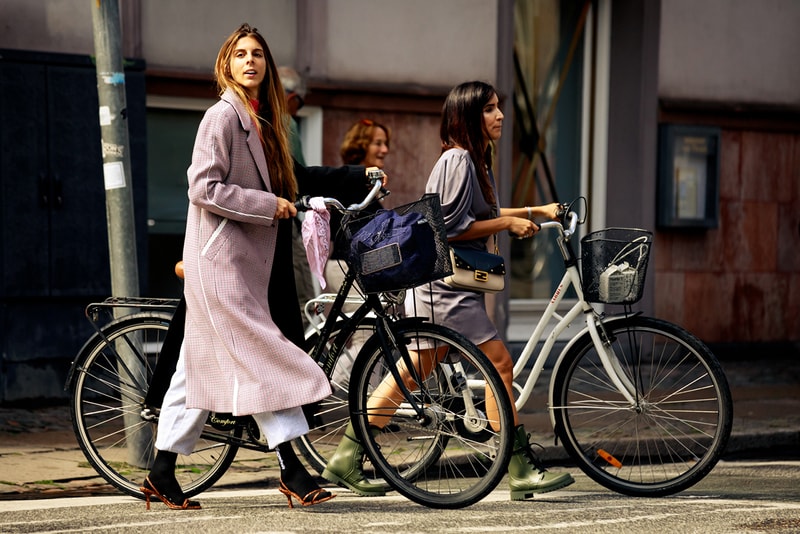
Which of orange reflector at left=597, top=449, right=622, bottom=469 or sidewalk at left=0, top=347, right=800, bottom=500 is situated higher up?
orange reflector at left=597, top=449, right=622, bottom=469

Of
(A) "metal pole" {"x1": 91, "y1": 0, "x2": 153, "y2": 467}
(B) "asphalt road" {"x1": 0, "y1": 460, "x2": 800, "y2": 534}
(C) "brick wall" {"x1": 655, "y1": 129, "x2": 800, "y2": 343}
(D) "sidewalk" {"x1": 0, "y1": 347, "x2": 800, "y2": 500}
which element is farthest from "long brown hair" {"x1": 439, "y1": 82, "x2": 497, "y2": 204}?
(C) "brick wall" {"x1": 655, "y1": 129, "x2": 800, "y2": 343}

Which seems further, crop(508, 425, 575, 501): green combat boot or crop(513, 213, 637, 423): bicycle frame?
crop(513, 213, 637, 423): bicycle frame

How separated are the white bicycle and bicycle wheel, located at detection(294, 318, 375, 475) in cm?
91

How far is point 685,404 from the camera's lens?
18.6 ft

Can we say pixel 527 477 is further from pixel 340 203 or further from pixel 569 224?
pixel 340 203

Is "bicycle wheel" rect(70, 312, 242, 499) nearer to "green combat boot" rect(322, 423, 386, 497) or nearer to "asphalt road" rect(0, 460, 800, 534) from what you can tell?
"asphalt road" rect(0, 460, 800, 534)

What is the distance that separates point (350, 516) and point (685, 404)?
5.27ft

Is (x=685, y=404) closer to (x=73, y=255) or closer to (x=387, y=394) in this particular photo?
(x=387, y=394)

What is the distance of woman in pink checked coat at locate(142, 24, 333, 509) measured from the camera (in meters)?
5.06

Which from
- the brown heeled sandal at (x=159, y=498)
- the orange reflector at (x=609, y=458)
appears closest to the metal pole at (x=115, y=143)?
the brown heeled sandal at (x=159, y=498)

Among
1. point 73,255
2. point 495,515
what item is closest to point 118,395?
point 495,515

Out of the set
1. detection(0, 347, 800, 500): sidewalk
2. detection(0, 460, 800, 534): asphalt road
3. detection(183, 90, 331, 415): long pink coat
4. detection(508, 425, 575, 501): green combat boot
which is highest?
detection(183, 90, 331, 415): long pink coat

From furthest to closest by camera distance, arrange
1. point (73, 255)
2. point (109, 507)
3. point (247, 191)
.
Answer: point (73, 255) < point (109, 507) < point (247, 191)

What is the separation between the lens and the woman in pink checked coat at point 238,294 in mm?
5062
